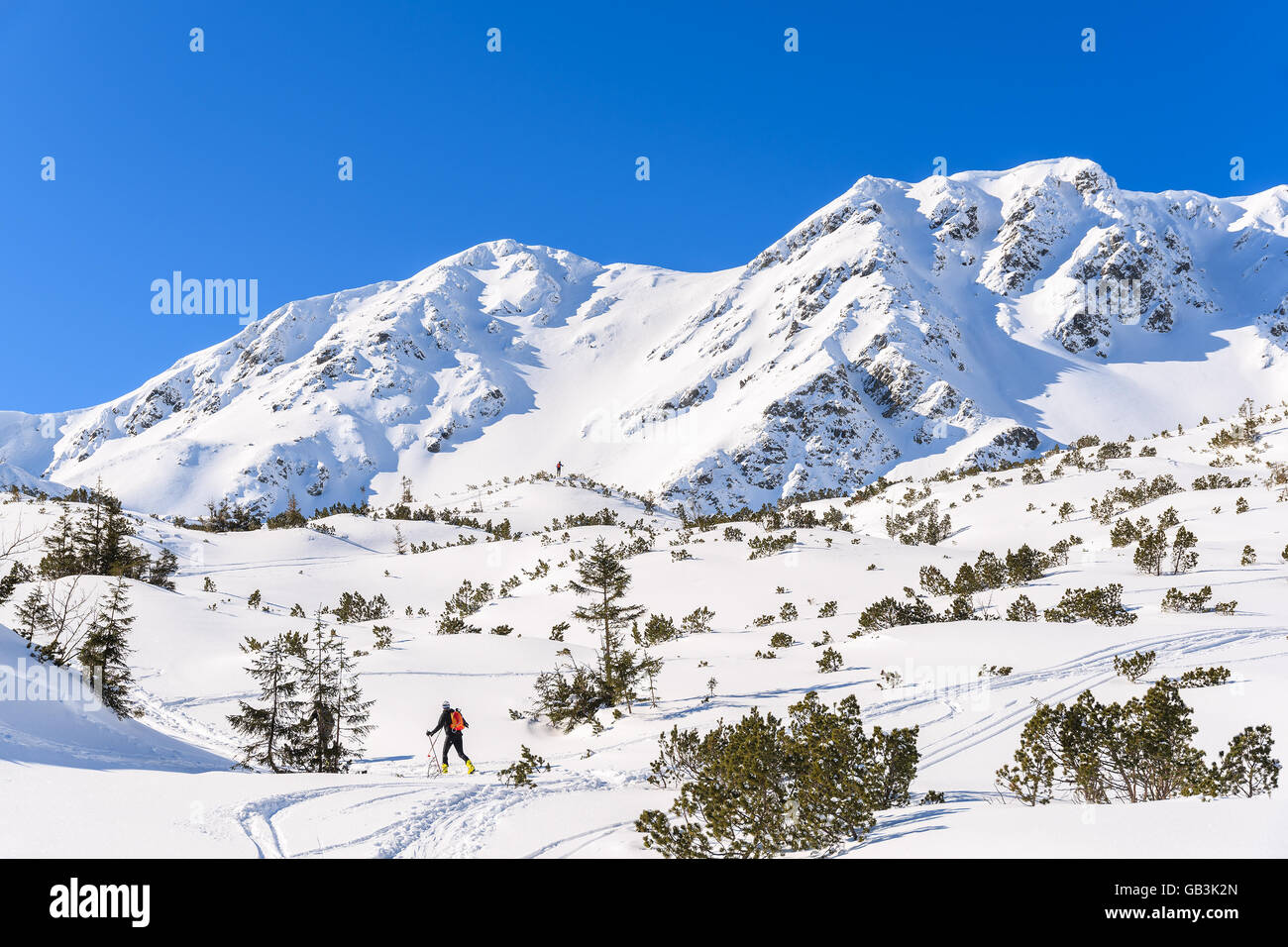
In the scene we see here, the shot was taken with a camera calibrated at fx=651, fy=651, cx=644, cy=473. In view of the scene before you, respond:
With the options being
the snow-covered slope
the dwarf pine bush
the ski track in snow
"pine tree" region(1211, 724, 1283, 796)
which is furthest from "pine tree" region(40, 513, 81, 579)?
"pine tree" region(1211, 724, 1283, 796)

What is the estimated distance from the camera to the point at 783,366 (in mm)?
85438

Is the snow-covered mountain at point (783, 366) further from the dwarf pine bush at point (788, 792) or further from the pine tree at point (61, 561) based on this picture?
the dwarf pine bush at point (788, 792)

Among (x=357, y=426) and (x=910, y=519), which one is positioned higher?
(x=357, y=426)

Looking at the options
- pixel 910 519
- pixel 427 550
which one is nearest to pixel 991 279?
pixel 910 519

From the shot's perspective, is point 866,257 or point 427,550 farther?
point 866,257

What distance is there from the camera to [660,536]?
3716cm

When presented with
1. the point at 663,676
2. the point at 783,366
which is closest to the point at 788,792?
the point at 663,676

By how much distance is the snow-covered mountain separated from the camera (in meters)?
75.4

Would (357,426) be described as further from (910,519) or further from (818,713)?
(818,713)

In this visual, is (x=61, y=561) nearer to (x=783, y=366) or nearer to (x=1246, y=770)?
(x=1246, y=770)

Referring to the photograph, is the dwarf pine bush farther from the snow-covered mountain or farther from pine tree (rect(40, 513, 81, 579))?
the snow-covered mountain

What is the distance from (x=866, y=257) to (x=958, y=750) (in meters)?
98.3

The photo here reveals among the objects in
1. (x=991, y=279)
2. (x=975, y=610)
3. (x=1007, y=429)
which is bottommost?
(x=975, y=610)

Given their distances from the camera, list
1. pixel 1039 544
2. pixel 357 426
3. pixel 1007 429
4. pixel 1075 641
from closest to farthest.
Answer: pixel 1075 641 → pixel 1039 544 → pixel 1007 429 → pixel 357 426
